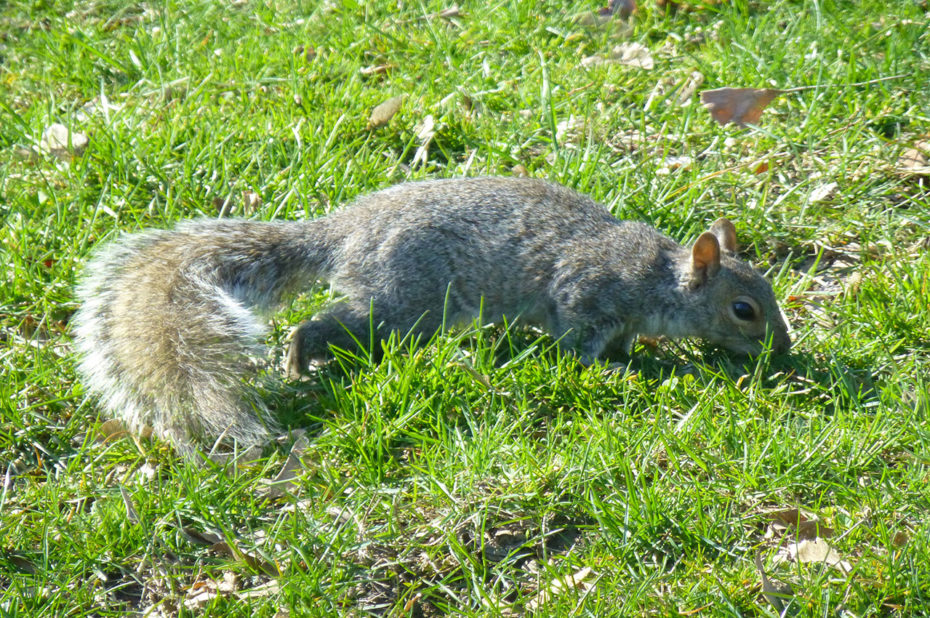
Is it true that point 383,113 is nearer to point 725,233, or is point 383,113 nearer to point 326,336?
point 326,336

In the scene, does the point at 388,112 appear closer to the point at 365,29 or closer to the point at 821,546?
the point at 365,29

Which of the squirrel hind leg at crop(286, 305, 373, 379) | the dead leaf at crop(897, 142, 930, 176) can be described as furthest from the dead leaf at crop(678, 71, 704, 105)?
the squirrel hind leg at crop(286, 305, 373, 379)

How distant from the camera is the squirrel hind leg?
3.62 meters

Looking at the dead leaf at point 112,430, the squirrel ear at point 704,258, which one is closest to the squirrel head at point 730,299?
the squirrel ear at point 704,258

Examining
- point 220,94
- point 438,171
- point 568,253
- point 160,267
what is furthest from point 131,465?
point 220,94

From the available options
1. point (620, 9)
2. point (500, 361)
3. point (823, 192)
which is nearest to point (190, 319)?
point (500, 361)

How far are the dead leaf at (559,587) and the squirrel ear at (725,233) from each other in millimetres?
1688

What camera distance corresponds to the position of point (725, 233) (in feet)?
12.7

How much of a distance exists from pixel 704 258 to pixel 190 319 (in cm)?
188

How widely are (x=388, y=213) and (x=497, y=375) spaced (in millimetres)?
802

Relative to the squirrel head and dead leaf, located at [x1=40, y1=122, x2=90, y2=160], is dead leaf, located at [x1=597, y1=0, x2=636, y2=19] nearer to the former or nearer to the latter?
the squirrel head

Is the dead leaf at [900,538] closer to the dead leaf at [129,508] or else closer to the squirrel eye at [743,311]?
the squirrel eye at [743,311]

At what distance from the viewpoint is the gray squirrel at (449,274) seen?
11.8 feet

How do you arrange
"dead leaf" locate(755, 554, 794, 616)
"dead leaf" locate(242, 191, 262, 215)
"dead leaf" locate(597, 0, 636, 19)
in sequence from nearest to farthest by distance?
1. "dead leaf" locate(755, 554, 794, 616)
2. "dead leaf" locate(242, 191, 262, 215)
3. "dead leaf" locate(597, 0, 636, 19)
